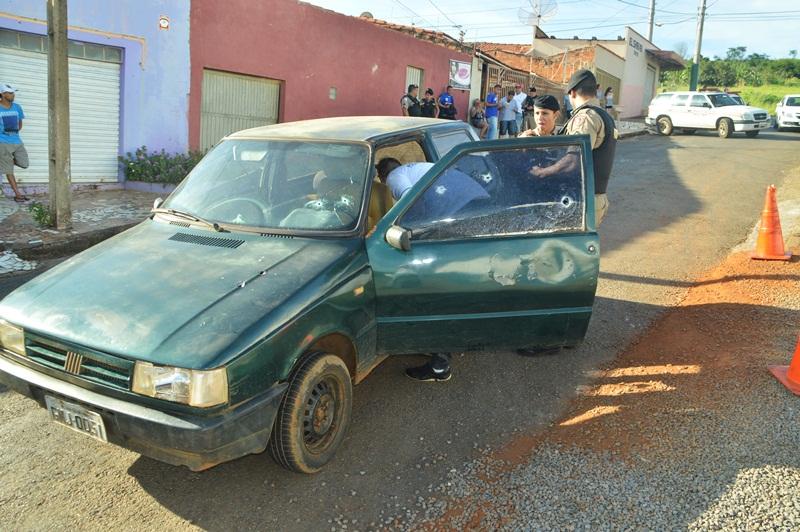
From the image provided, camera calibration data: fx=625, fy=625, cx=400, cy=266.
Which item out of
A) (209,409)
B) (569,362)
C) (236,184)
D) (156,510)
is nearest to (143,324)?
(209,409)

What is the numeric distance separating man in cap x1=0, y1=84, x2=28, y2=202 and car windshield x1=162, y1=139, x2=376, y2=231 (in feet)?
19.6

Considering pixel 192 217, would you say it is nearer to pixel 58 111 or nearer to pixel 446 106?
pixel 58 111

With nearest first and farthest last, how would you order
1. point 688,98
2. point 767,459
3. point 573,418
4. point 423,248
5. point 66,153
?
point 767,459, point 423,248, point 573,418, point 66,153, point 688,98

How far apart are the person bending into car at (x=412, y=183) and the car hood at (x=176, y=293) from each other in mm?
781

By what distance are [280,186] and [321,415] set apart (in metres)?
1.52

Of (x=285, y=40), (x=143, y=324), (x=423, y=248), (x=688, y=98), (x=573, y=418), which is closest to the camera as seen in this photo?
(x=143, y=324)

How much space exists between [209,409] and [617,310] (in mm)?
4131

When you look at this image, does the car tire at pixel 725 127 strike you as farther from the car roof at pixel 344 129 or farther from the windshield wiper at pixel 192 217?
the windshield wiper at pixel 192 217

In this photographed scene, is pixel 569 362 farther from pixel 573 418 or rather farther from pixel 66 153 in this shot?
pixel 66 153

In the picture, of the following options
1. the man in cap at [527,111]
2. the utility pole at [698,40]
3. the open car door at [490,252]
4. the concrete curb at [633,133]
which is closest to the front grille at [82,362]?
the open car door at [490,252]

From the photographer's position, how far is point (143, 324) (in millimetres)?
2814

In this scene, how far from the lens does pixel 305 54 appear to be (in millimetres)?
14781

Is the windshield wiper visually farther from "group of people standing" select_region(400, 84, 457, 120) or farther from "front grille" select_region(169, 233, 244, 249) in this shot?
"group of people standing" select_region(400, 84, 457, 120)

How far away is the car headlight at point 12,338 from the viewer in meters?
3.03
